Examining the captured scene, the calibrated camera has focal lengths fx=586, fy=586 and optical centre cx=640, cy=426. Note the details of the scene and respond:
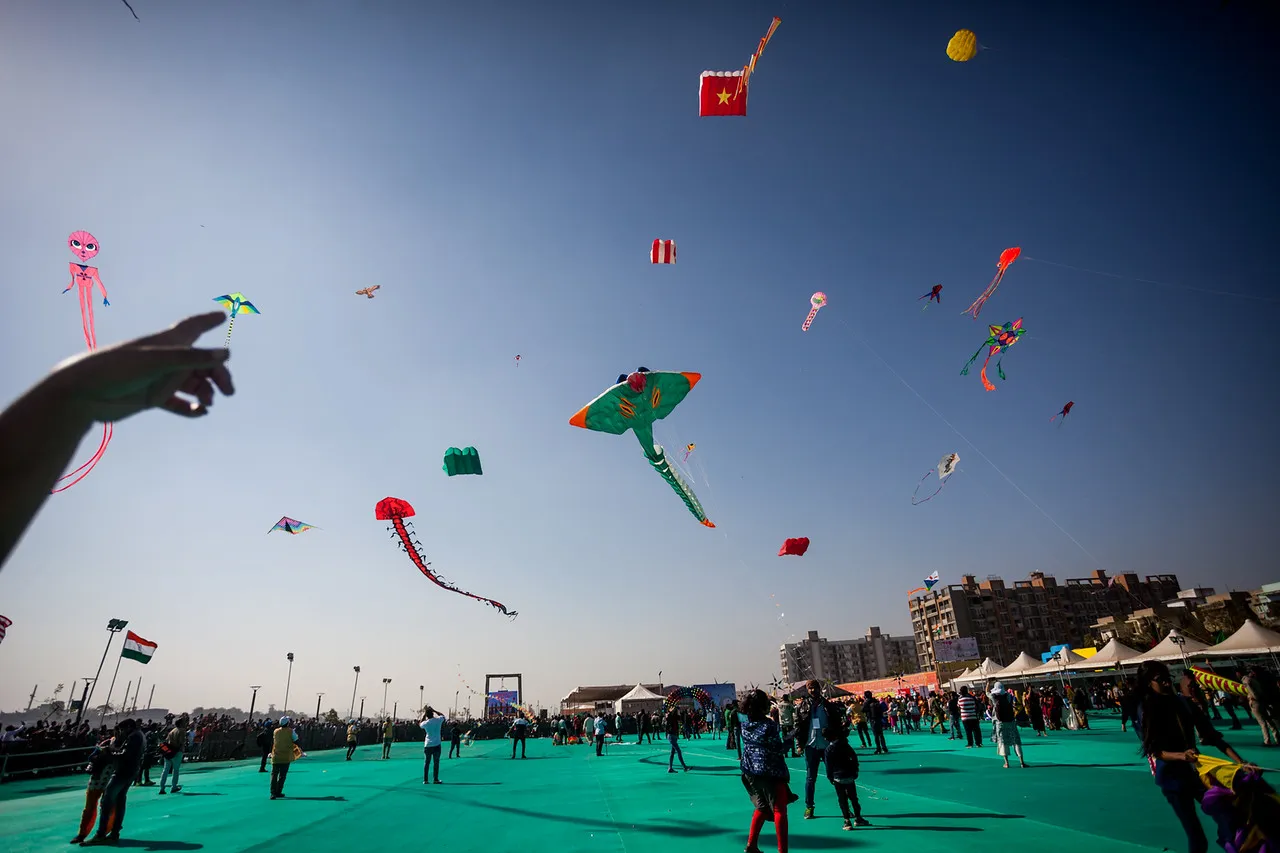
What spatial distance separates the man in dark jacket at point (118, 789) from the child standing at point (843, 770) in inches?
382

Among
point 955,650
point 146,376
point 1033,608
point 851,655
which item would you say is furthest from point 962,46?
point 851,655

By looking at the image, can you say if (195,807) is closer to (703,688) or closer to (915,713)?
(915,713)

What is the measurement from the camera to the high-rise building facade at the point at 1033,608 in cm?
9756

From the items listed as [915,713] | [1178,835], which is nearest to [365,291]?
[1178,835]

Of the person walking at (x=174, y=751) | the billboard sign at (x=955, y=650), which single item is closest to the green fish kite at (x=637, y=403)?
the person walking at (x=174, y=751)

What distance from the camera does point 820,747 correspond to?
29.4 ft

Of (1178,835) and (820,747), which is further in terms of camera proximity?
(820,747)

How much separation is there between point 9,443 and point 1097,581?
130401 mm

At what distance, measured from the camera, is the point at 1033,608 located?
9956 centimetres

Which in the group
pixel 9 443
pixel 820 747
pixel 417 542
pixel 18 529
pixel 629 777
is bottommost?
pixel 629 777

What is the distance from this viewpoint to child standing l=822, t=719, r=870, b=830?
7406mm

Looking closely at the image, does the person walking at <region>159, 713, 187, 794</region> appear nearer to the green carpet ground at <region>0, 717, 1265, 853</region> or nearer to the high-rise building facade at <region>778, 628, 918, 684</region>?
the green carpet ground at <region>0, 717, 1265, 853</region>

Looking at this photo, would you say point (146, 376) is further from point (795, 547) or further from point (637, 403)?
point (795, 547)

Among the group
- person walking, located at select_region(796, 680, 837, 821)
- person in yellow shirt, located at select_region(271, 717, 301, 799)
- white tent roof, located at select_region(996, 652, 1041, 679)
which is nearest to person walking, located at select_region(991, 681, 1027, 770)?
person walking, located at select_region(796, 680, 837, 821)
